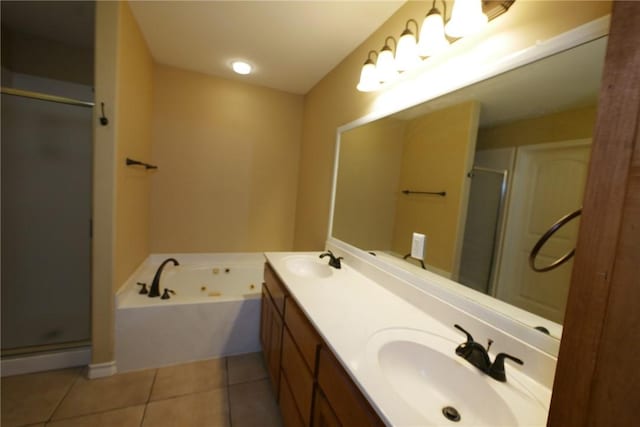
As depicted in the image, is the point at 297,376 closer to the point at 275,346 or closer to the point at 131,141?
the point at 275,346

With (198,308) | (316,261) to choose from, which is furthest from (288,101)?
(198,308)

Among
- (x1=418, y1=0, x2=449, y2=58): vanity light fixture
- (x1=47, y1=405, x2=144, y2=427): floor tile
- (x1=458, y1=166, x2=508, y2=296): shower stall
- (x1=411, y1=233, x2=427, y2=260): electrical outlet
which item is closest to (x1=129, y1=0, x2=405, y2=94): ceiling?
(x1=418, y1=0, x2=449, y2=58): vanity light fixture

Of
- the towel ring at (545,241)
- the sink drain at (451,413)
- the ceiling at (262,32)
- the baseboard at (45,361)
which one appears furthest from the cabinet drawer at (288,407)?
the ceiling at (262,32)

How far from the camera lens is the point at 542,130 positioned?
0.88 meters

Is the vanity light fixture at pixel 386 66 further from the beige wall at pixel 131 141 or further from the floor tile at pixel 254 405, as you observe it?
the floor tile at pixel 254 405

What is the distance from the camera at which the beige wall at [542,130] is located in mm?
776

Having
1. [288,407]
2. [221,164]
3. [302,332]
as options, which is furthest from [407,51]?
[221,164]

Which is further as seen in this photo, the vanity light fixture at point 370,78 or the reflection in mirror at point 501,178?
the vanity light fixture at point 370,78

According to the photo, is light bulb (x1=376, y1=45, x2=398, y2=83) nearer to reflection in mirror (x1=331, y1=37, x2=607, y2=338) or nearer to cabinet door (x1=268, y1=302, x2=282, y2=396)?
reflection in mirror (x1=331, y1=37, x2=607, y2=338)

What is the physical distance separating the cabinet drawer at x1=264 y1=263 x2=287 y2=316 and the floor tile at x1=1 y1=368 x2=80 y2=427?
1.34 m

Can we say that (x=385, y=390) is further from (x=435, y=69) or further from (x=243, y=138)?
(x=243, y=138)

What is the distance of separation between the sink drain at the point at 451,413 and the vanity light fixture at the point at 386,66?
1504 millimetres

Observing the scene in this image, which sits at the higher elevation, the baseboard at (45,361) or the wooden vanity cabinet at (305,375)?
the wooden vanity cabinet at (305,375)

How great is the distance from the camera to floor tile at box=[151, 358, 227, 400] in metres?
1.69
